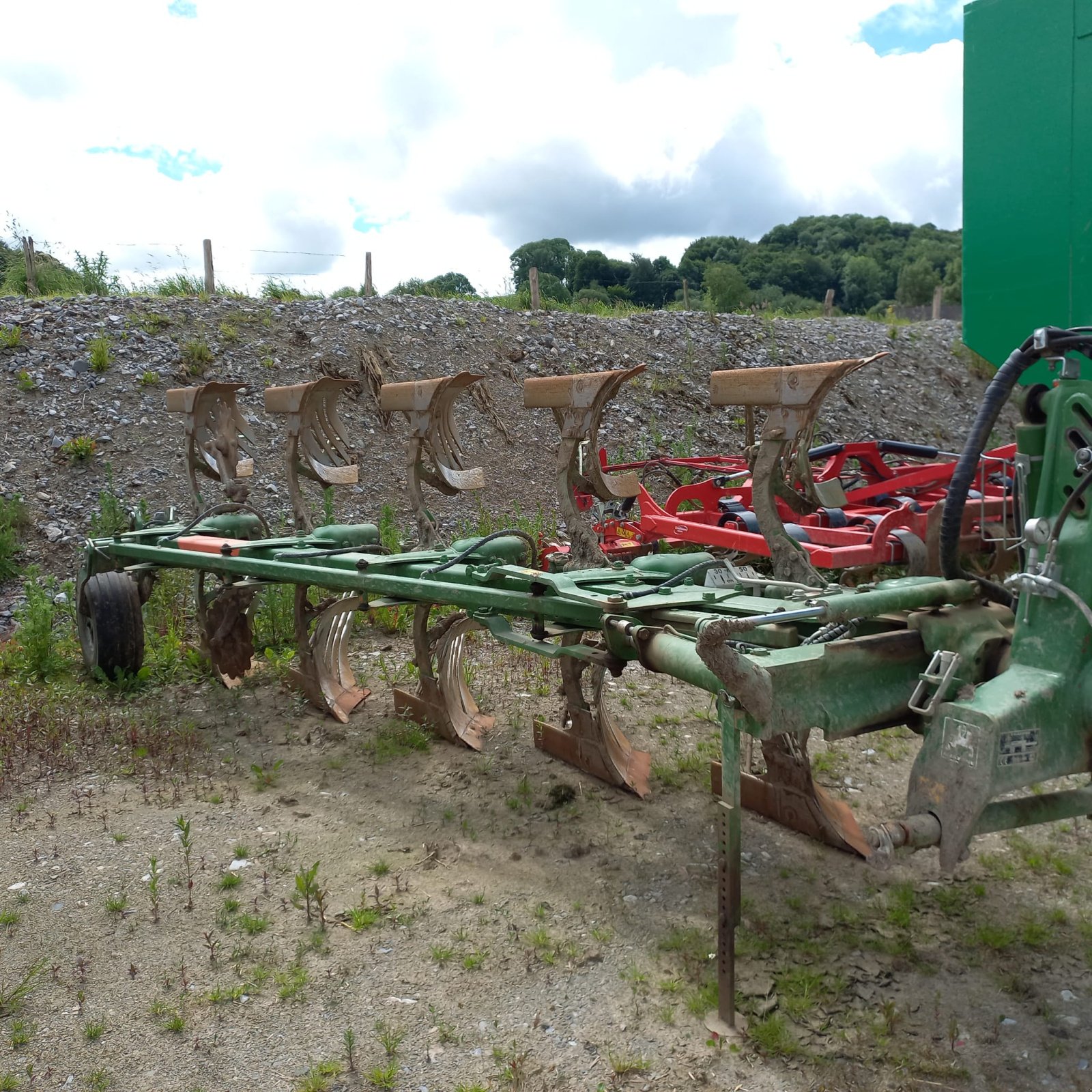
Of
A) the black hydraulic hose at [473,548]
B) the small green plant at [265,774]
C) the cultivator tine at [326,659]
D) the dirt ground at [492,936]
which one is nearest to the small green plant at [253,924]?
the dirt ground at [492,936]

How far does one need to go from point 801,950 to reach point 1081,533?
147 centimetres

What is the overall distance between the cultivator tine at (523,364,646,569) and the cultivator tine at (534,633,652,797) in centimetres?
51

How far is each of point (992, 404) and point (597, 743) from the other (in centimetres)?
233

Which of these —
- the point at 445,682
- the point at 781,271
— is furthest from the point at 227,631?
the point at 781,271

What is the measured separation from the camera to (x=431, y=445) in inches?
189

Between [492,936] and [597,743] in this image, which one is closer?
[492,936]

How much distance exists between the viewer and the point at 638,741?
15.5 feet

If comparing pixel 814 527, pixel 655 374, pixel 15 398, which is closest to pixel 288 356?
pixel 15 398

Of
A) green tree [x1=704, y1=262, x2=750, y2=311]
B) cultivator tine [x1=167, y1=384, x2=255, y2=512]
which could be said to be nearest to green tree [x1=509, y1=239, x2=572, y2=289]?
green tree [x1=704, y1=262, x2=750, y2=311]

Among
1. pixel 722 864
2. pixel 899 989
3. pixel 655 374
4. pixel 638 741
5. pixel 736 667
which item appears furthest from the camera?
pixel 655 374

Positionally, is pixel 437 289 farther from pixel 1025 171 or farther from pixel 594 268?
pixel 594 268

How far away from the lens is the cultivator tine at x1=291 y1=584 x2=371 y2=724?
Answer: 5.15 metres

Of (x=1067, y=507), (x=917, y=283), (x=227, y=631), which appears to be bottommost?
(x=227, y=631)

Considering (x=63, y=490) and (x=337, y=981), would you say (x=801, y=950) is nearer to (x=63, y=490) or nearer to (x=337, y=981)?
(x=337, y=981)
